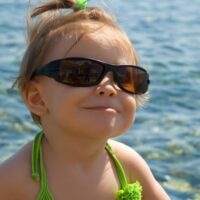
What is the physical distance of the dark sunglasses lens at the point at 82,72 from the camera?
2.87 metres

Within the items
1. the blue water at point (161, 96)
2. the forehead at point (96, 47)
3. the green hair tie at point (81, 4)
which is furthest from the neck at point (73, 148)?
the blue water at point (161, 96)

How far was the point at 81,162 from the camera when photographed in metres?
3.19

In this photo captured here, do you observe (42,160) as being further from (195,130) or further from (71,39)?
(195,130)

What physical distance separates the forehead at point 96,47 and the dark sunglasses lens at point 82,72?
0.18 feet

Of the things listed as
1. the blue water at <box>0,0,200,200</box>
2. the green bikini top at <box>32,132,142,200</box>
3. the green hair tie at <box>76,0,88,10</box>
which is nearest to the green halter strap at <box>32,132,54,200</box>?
→ the green bikini top at <box>32,132,142,200</box>

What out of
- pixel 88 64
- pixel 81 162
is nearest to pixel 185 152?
pixel 81 162

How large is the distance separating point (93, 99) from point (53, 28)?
1.40 feet

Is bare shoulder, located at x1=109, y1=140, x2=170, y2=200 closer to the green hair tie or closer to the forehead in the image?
the forehead

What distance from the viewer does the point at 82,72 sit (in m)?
2.88

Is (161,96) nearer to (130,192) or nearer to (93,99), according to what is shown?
(130,192)

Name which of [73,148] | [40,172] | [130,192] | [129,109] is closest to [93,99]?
[129,109]

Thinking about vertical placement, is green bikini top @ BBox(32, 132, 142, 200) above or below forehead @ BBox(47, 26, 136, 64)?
below

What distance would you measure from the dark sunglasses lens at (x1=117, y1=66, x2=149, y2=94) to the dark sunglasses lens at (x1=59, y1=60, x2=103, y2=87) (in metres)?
0.11

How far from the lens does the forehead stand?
2932 millimetres
